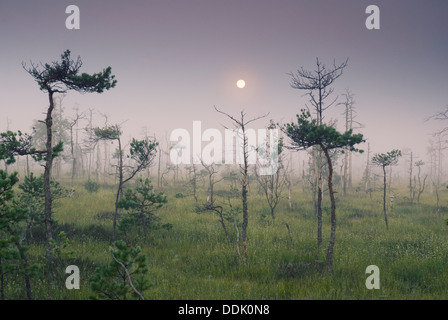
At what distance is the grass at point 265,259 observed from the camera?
646 centimetres

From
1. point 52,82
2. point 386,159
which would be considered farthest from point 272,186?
point 52,82

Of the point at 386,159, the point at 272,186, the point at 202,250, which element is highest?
the point at 386,159

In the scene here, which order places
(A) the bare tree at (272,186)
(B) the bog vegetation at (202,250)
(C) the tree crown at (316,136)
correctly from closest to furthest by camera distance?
(B) the bog vegetation at (202,250) → (C) the tree crown at (316,136) → (A) the bare tree at (272,186)

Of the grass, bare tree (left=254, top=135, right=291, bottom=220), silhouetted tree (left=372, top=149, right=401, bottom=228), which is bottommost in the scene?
the grass

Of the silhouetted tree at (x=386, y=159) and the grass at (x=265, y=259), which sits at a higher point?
the silhouetted tree at (x=386, y=159)

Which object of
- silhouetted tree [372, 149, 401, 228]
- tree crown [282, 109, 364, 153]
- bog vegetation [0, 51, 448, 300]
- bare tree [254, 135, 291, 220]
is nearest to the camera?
bog vegetation [0, 51, 448, 300]

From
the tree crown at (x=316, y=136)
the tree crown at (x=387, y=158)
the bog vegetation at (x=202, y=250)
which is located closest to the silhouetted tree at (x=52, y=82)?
the bog vegetation at (x=202, y=250)

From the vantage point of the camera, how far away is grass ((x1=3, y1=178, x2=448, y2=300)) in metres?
6.46

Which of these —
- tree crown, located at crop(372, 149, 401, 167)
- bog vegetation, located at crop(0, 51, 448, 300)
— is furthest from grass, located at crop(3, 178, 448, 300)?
tree crown, located at crop(372, 149, 401, 167)

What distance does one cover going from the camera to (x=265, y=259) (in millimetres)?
9047

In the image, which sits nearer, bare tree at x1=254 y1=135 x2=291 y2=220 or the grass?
the grass

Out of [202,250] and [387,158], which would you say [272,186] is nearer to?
[387,158]

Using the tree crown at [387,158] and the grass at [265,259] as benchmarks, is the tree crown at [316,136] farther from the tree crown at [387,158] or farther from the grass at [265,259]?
the tree crown at [387,158]

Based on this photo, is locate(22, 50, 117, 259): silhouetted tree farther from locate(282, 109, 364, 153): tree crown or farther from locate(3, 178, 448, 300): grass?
locate(282, 109, 364, 153): tree crown
